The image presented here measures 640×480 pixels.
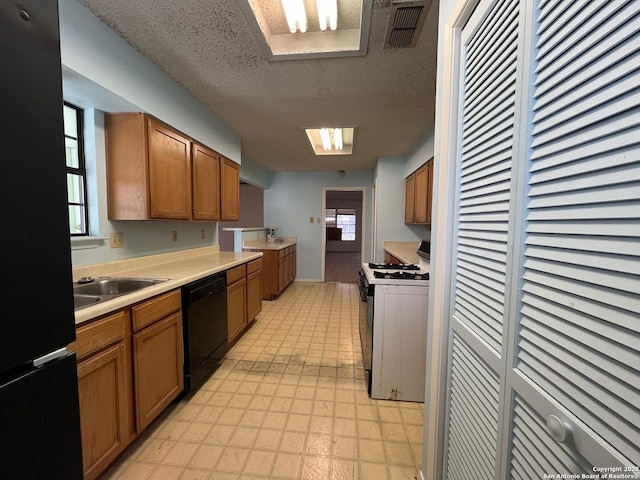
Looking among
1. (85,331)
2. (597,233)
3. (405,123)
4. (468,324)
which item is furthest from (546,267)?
(405,123)

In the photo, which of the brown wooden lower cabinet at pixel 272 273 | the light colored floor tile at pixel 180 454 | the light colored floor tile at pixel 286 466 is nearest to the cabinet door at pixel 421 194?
the brown wooden lower cabinet at pixel 272 273

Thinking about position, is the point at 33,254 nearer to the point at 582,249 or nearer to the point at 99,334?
the point at 99,334

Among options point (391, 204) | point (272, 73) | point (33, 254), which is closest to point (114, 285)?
point (33, 254)

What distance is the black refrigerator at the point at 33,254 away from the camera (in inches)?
23.3

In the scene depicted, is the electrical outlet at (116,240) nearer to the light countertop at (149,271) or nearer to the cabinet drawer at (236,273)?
the light countertop at (149,271)

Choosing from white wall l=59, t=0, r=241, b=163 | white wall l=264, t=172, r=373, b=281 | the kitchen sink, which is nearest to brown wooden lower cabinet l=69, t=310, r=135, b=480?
the kitchen sink

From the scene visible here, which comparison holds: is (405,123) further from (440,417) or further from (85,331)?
(85,331)

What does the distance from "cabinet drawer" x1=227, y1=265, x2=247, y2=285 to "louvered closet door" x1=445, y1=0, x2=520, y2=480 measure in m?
1.99

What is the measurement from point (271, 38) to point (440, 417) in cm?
243

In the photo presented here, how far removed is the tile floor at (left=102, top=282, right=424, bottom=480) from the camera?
55.0 inches

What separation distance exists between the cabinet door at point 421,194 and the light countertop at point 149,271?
2.18m

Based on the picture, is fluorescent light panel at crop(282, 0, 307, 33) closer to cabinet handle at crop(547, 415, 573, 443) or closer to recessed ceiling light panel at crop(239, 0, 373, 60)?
recessed ceiling light panel at crop(239, 0, 373, 60)

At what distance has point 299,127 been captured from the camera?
313 cm

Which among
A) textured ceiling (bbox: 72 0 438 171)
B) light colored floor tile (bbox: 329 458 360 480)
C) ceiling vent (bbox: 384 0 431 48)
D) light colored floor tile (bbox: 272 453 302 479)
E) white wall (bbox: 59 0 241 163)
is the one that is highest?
textured ceiling (bbox: 72 0 438 171)
